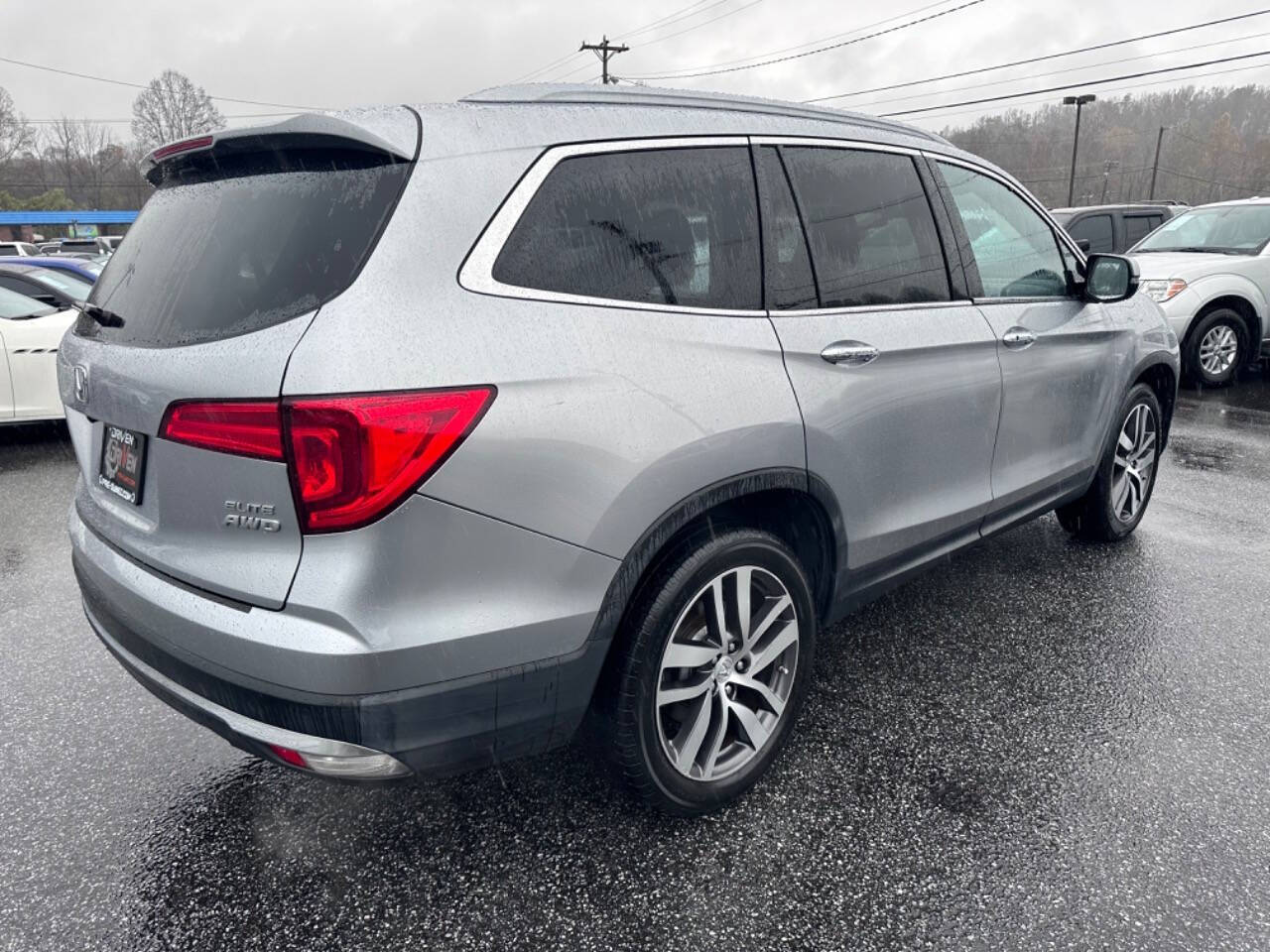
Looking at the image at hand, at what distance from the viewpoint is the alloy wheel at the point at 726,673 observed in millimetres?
2191

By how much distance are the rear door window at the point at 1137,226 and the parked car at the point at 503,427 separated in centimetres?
1221

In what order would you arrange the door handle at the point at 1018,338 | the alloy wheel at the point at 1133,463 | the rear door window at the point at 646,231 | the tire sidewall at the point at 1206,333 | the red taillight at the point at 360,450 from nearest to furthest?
the red taillight at the point at 360,450
the rear door window at the point at 646,231
the door handle at the point at 1018,338
the alloy wheel at the point at 1133,463
the tire sidewall at the point at 1206,333

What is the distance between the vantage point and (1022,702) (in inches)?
115

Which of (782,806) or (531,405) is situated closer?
(531,405)

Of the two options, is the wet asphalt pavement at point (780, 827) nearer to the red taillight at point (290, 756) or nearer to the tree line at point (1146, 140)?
the red taillight at point (290, 756)

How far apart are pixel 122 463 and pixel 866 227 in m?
2.21

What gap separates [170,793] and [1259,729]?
3.39m

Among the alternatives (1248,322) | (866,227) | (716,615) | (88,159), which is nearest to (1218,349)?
(1248,322)

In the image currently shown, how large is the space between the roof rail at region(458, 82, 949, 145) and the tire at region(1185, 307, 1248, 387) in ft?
24.8

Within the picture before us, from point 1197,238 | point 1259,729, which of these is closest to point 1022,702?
point 1259,729

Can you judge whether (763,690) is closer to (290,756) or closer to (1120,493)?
(290,756)

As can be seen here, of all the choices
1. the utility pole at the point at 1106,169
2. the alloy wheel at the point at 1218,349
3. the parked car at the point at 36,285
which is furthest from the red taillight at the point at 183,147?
the utility pole at the point at 1106,169

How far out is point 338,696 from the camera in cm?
164

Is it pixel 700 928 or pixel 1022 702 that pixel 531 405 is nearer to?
pixel 700 928
